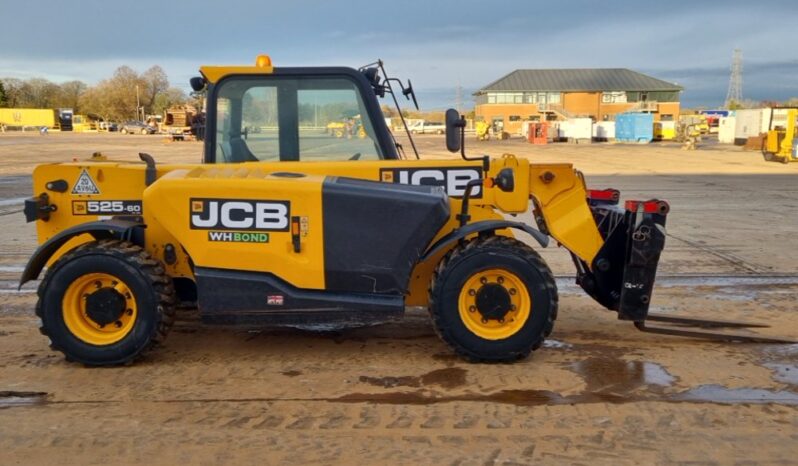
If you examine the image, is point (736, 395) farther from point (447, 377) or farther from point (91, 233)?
point (91, 233)

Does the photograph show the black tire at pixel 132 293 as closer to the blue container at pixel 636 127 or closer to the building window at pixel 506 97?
the blue container at pixel 636 127

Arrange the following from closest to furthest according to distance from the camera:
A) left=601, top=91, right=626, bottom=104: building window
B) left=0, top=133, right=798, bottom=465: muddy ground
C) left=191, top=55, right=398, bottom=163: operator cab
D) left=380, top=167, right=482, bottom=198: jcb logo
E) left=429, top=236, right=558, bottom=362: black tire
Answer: left=0, top=133, right=798, bottom=465: muddy ground, left=429, top=236, right=558, bottom=362: black tire, left=380, top=167, right=482, bottom=198: jcb logo, left=191, top=55, right=398, bottom=163: operator cab, left=601, top=91, right=626, bottom=104: building window

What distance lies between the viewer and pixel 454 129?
4.85 m

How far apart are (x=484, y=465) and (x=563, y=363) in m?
1.67

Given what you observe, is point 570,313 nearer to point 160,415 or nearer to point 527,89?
point 160,415

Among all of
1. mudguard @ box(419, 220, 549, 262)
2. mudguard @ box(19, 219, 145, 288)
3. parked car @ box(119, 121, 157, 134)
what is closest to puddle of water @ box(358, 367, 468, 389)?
mudguard @ box(419, 220, 549, 262)

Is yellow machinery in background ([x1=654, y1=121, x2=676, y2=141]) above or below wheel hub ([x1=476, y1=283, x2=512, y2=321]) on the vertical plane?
above

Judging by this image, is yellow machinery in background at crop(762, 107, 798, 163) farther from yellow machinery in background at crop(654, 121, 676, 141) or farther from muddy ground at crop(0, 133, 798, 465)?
muddy ground at crop(0, 133, 798, 465)

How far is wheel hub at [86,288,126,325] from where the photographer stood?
190 inches

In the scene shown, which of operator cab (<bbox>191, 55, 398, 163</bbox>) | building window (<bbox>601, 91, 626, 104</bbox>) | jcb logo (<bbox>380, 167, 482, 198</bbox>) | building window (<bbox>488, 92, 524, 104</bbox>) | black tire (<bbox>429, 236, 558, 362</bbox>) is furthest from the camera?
building window (<bbox>488, 92, 524, 104</bbox>)

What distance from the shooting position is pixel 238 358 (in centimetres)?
521

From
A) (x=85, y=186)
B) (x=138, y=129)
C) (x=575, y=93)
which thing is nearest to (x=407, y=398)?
(x=85, y=186)

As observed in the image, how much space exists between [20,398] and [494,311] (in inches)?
122

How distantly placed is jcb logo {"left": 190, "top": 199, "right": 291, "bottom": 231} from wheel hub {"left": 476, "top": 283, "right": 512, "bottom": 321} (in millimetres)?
1405
